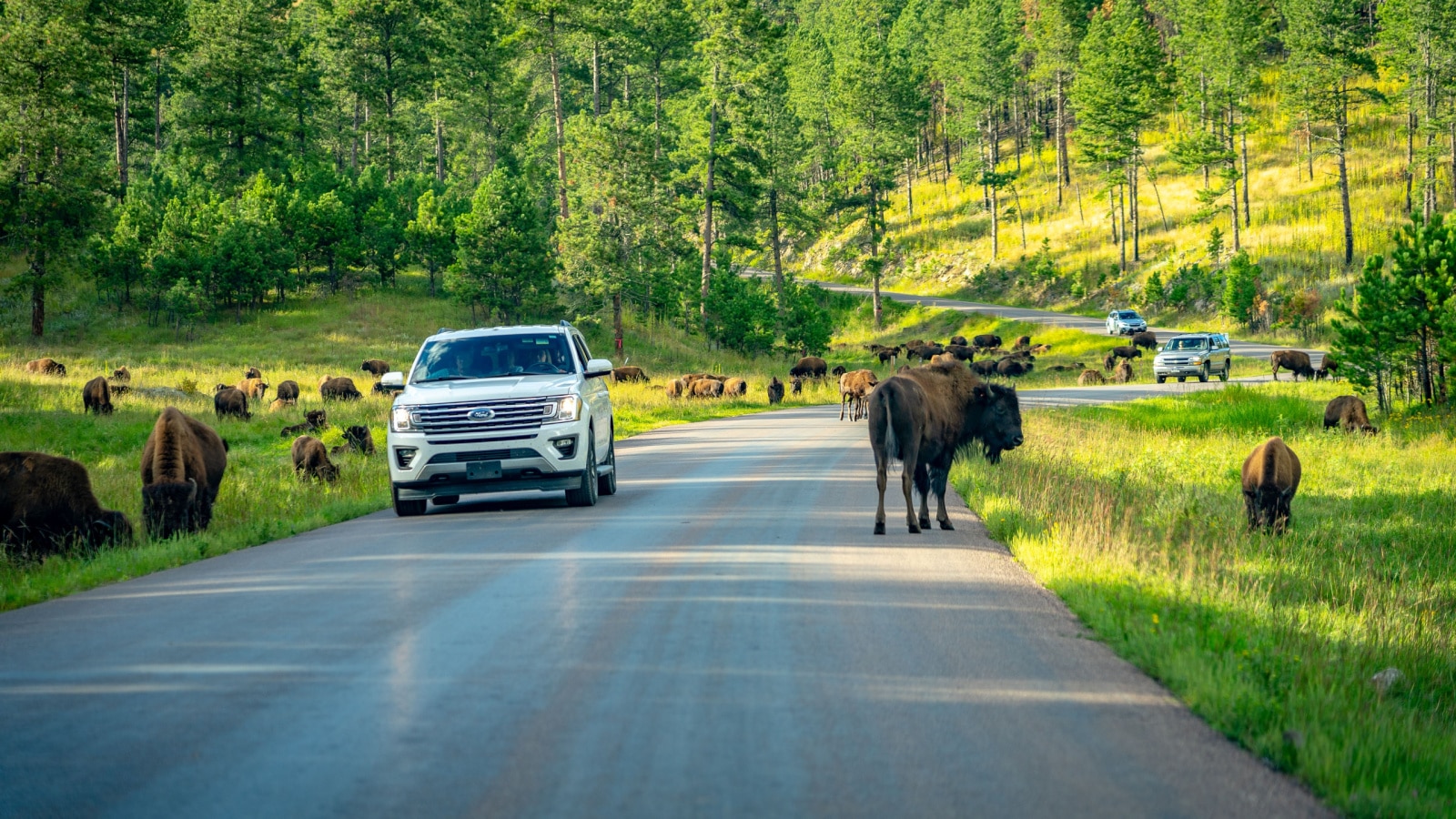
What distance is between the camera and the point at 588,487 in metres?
15.3

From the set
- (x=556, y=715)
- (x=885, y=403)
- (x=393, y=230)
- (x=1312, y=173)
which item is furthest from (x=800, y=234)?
(x=556, y=715)

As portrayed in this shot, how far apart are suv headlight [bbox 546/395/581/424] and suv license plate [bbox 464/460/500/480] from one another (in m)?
0.86

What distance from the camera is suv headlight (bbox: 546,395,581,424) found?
14.7 metres

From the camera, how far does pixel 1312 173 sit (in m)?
90.1

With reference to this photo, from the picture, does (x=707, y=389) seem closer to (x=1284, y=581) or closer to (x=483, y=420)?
(x=483, y=420)

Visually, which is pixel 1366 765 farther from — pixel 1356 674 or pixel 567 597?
pixel 567 597

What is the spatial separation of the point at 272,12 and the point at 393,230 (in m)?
24.5

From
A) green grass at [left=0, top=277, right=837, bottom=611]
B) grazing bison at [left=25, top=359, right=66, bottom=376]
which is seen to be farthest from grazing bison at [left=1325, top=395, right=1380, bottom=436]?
grazing bison at [left=25, top=359, right=66, bottom=376]

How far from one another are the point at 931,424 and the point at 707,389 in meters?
33.5

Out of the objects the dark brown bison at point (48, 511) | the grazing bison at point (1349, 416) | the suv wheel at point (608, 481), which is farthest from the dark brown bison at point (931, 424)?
the grazing bison at point (1349, 416)

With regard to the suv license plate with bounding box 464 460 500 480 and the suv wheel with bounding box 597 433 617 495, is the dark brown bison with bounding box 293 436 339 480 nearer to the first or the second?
the suv wheel with bounding box 597 433 617 495

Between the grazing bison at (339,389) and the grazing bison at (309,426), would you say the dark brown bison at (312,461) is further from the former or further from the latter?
the grazing bison at (339,389)

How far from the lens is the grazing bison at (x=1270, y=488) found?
17125mm

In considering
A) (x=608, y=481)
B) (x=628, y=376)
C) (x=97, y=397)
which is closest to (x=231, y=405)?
(x=97, y=397)
